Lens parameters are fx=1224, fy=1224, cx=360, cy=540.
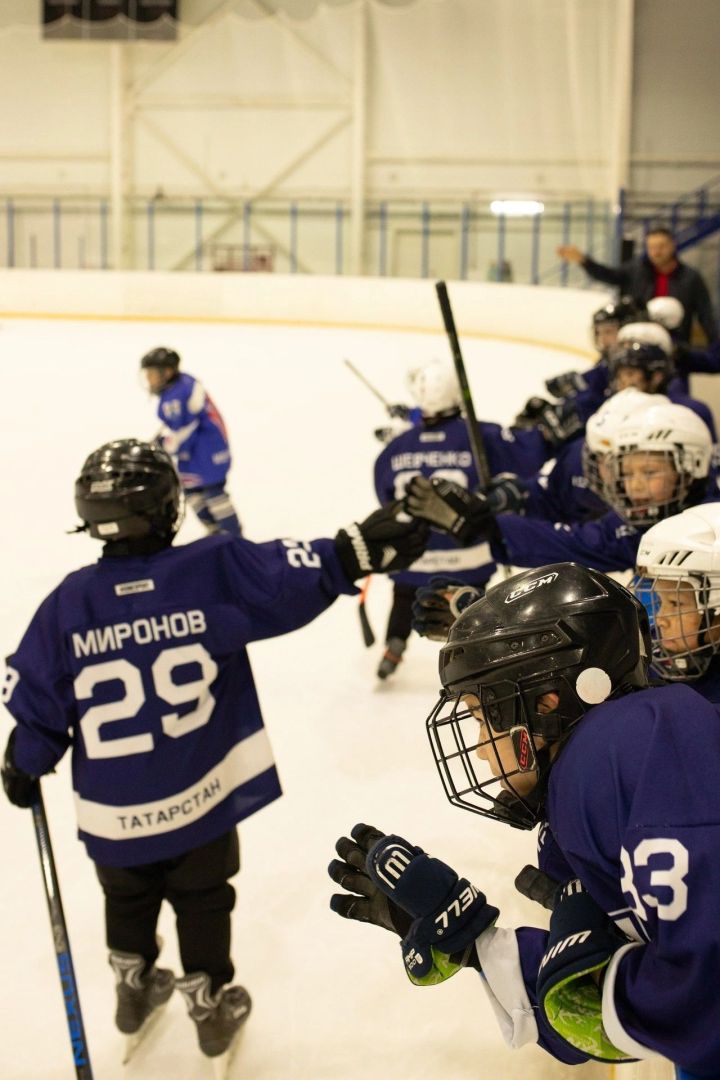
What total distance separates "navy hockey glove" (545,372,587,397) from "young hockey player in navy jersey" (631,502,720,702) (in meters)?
3.49

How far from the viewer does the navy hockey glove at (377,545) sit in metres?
2.27

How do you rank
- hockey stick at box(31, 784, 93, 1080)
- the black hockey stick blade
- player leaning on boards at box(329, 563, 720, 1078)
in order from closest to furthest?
1. player leaning on boards at box(329, 563, 720, 1078)
2. the black hockey stick blade
3. hockey stick at box(31, 784, 93, 1080)

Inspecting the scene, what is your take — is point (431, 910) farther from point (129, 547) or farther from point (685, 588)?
point (129, 547)

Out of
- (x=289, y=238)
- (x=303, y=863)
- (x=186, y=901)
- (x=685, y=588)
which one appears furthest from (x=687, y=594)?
(x=289, y=238)

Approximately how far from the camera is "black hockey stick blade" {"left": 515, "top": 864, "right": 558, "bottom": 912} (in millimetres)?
1607

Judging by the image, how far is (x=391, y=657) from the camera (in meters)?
4.27

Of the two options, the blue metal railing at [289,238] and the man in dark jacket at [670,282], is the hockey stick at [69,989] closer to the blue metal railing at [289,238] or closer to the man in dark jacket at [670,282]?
the man in dark jacket at [670,282]

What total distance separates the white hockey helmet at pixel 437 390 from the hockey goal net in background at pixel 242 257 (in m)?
11.8

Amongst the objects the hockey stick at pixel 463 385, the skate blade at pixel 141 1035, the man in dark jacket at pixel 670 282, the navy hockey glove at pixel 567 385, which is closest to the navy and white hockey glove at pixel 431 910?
the skate blade at pixel 141 1035

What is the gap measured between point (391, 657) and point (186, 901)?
2073mm

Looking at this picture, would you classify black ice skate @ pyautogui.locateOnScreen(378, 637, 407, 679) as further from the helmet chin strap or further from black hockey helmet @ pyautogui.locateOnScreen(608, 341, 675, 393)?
the helmet chin strap

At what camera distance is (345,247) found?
15461mm

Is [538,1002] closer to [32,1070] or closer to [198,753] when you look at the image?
[198,753]

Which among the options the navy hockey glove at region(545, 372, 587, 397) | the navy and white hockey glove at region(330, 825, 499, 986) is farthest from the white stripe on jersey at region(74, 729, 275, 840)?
the navy hockey glove at region(545, 372, 587, 397)
